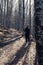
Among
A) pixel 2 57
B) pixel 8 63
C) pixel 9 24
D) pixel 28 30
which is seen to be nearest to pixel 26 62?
pixel 8 63

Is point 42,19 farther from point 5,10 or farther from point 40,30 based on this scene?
point 5,10

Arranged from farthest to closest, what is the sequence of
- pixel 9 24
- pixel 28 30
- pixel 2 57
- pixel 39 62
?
pixel 9 24 < pixel 28 30 < pixel 2 57 < pixel 39 62

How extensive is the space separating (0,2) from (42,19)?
14426mm

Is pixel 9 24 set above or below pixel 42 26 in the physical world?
below

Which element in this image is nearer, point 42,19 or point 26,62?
point 42,19

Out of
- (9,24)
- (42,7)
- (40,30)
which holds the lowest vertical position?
(9,24)

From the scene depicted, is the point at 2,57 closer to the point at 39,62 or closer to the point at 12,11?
the point at 39,62

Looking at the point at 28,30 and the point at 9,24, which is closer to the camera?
the point at 28,30

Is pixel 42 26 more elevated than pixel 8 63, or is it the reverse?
pixel 42 26

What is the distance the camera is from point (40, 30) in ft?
11.5

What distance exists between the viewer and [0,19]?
18.0 m

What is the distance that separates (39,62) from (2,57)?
1907 mm

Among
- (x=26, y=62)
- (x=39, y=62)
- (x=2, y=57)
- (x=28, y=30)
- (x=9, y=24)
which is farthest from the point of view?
(x=9, y=24)

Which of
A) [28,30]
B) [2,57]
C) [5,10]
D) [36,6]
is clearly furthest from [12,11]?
[36,6]
